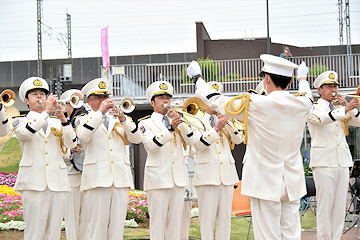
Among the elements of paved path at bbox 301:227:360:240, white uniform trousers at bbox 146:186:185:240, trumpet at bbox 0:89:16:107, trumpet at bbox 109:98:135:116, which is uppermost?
trumpet at bbox 0:89:16:107

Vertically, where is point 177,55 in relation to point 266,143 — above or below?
above

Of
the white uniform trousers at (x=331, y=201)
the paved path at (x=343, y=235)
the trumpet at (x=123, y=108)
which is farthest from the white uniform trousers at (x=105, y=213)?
the paved path at (x=343, y=235)

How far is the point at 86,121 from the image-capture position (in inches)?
210

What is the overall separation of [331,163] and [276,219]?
266cm

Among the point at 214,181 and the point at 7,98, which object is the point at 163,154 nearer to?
the point at 214,181

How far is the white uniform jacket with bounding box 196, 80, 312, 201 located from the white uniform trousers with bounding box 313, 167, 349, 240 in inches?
91.3

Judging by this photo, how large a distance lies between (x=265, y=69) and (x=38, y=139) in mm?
2884

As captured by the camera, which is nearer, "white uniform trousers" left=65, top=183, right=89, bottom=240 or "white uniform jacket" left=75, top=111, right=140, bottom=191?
"white uniform jacket" left=75, top=111, right=140, bottom=191

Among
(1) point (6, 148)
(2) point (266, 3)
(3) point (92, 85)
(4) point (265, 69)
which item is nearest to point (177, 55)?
(2) point (266, 3)

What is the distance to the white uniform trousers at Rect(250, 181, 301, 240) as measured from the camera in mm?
3873

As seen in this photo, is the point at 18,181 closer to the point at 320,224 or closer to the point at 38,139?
the point at 38,139

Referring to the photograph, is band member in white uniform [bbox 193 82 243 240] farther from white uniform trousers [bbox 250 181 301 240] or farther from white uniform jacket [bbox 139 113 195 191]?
white uniform trousers [bbox 250 181 301 240]

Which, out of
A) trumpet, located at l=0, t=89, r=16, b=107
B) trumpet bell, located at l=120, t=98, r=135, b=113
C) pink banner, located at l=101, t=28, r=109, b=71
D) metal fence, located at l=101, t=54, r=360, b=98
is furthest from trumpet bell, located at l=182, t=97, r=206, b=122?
pink banner, located at l=101, t=28, r=109, b=71

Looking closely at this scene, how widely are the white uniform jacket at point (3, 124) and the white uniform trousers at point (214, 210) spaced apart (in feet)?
8.67
